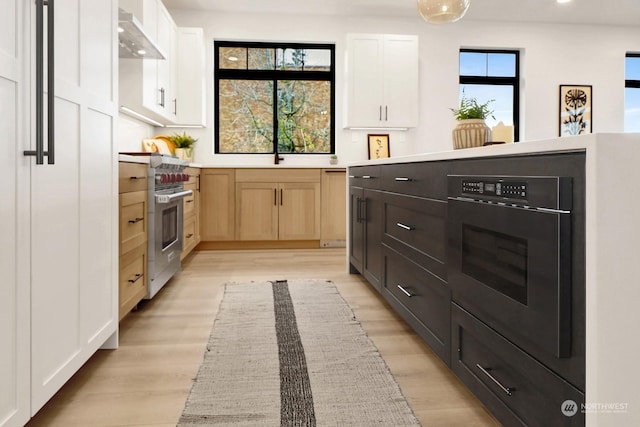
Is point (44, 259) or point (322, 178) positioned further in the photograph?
point (322, 178)

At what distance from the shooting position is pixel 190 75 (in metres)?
5.22

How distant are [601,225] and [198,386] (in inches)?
54.5

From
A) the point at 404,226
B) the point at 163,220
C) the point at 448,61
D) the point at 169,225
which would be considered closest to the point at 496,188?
the point at 404,226

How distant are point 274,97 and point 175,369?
4.28 metres

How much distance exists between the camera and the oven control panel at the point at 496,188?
A: 1.17 meters

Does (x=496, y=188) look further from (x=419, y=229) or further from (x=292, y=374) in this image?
(x=292, y=374)

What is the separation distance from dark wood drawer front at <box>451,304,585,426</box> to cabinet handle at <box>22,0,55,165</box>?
1303mm

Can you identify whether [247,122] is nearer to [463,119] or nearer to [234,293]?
[234,293]

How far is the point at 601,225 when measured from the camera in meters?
0.91

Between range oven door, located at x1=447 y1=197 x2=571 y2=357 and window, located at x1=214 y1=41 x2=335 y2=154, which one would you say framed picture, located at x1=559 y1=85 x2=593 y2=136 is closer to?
window, located at x1=214 y1=41 x2=335 y2=154

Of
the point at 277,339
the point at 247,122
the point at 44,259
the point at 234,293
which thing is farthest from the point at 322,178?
the point at 44,259

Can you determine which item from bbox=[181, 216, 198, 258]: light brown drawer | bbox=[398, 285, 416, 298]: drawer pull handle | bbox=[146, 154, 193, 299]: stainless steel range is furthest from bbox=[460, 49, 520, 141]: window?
bbox=[398, 285, 416, 298]: drawer pull handle

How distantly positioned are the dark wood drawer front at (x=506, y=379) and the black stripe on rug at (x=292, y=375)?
0.52m

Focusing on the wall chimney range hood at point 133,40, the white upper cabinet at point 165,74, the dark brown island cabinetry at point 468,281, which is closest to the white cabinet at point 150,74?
the white upper cabinet at point 165,74
